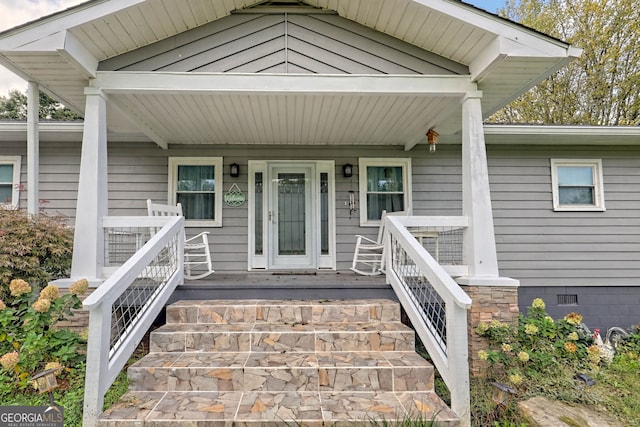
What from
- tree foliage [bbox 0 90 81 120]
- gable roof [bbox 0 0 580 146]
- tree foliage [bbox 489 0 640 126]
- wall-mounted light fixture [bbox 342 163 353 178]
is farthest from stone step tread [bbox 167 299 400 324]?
tree foliage [bbox 0 90 81 120]

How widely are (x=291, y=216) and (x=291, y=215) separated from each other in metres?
0.02

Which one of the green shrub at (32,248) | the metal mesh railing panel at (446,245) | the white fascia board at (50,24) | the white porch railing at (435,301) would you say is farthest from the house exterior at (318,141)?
the metal mesh railing panel at (446,245)

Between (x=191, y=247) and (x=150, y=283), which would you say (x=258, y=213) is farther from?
(x=150, y=283)

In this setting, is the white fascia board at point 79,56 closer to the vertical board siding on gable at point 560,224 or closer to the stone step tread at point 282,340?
the stone step tread at point 282,340

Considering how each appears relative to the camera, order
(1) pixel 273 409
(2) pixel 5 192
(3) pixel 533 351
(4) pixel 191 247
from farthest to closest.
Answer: (2) pixel 5 192 → (4) pixel 191 247 → (3) pixel 533 351 → (1) pixel 273 409

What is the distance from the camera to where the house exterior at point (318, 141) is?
11.6 feet

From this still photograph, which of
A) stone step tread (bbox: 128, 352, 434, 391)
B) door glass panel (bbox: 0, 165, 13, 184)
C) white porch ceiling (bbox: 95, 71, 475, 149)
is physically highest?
white porch ceiling (bbox: 95, 71, 475, 149)

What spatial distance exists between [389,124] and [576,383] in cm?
346

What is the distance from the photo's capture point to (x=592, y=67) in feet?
35.6

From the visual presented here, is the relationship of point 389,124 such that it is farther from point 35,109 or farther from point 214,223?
point 35,109

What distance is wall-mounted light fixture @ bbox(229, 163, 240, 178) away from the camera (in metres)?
5.79

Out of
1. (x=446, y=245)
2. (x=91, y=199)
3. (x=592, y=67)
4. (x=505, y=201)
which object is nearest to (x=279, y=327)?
(x=91, y=199)

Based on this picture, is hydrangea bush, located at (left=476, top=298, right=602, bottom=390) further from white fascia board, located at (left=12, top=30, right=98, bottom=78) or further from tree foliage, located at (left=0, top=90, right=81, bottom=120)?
tree foliage, located at (left=0, top=90, right=81, bottom=120)

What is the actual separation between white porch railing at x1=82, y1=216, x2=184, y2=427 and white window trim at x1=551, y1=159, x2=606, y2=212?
5733mm
